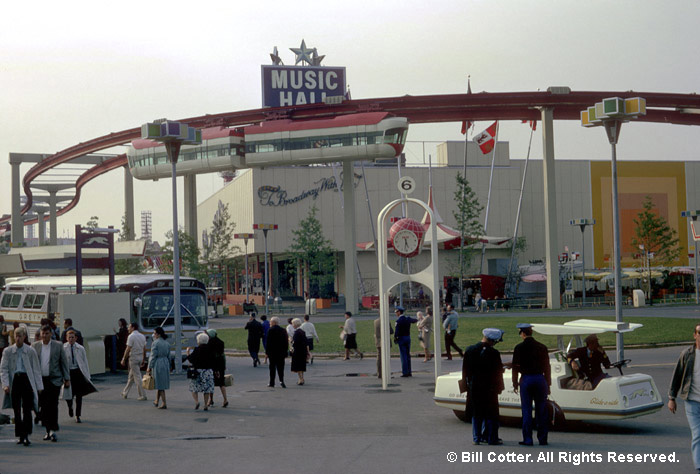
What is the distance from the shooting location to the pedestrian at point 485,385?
1088cm

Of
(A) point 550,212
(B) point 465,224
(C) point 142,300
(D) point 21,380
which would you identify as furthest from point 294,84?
(D) point 21,380

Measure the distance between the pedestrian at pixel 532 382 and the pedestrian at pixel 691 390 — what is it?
208cm

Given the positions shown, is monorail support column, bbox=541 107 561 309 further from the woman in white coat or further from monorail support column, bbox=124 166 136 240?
monorail support column, bbox=124 166 136 240

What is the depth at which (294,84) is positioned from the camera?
6034cm

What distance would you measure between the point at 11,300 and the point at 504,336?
62.7ft

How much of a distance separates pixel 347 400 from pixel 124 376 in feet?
30.1

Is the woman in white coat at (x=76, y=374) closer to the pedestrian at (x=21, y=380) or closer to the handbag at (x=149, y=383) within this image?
the handbag at (x=149, y=383)

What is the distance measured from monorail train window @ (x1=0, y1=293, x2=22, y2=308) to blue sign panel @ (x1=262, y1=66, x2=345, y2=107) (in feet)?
106

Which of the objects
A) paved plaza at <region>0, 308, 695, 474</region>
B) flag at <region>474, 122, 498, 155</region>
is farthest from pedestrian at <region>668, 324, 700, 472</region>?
flag at <region>474, 122, 498, 155</region>

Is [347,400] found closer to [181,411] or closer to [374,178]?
[181,411]

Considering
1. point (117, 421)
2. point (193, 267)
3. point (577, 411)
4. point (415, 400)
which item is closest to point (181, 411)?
point (117, 421)

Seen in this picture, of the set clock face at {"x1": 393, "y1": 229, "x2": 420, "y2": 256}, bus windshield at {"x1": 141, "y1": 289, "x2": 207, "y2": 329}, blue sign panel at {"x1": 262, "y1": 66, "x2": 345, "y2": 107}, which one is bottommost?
bus windshield at {"x1": 141, "y1": 289, "x2": 207, "y2": 329}

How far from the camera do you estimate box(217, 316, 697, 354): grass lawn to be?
27828 mm

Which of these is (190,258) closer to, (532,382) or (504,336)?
(504,336)
